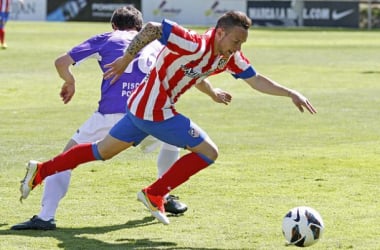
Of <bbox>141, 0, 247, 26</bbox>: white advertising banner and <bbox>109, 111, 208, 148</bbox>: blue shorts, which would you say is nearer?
<bbox>109, 111, 208, 148</bbox>: blue shorts

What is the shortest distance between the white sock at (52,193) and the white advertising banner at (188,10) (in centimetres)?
4832

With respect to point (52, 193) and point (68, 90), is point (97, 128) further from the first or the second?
point (52, 193)

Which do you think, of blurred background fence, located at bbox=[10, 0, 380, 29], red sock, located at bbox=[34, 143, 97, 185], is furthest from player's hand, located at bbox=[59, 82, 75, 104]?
blurred background fence, located at bbox=[10, 0, 380, 29]

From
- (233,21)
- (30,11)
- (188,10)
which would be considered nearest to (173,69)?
(233,21)

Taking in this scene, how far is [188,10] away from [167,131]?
1957 inches

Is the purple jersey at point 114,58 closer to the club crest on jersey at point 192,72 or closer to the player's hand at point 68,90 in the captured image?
the player's hand at point 68,90

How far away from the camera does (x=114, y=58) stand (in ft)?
30.6

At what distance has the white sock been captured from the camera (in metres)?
9.02

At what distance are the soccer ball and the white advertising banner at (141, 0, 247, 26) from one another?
161ft

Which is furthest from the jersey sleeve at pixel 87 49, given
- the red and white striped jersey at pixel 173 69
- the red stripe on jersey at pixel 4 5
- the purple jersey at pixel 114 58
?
the red stripe on jersey at pixel 4 5

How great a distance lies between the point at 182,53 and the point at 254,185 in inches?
135

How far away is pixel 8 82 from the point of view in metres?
23.4

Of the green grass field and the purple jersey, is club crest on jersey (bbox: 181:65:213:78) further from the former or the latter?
the green grass field

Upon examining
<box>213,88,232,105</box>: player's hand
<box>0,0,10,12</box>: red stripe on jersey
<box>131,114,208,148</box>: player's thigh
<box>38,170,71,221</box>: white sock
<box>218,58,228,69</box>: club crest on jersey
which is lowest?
<box>0,0,10,12</box>: red stripe on jersey
